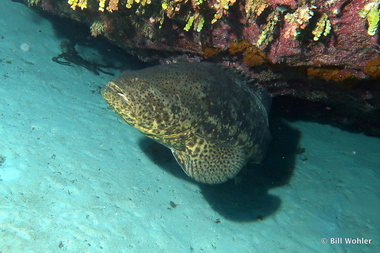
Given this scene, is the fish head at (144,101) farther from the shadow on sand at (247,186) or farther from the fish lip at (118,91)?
the shadow on sand at (247,186)

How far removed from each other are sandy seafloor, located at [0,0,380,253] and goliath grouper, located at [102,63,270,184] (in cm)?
92

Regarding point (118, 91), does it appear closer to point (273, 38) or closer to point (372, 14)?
point (273, 38)

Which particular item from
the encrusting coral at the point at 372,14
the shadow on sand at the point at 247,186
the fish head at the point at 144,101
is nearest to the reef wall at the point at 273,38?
the encrusting coral at the point at 372,14

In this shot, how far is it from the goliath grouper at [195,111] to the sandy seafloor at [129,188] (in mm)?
920

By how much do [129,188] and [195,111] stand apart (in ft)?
5.55

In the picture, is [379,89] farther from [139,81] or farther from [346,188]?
[139,81]

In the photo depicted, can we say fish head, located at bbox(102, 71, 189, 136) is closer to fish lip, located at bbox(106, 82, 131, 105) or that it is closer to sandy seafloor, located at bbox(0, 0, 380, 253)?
fish lip, located at bbox(106, 82, 131, 105)

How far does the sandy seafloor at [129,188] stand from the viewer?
3.35 meters

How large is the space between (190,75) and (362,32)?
7.41ft

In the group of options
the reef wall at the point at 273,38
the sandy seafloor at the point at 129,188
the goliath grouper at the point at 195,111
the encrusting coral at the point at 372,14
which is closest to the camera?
the encrusting coral at the point at 372,14

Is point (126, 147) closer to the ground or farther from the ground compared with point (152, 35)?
closer to the ground

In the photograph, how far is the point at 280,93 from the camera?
18.5 ft

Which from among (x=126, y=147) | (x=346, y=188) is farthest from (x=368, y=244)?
(x=126, y=147)

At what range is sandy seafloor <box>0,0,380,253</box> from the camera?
3.35 metres
